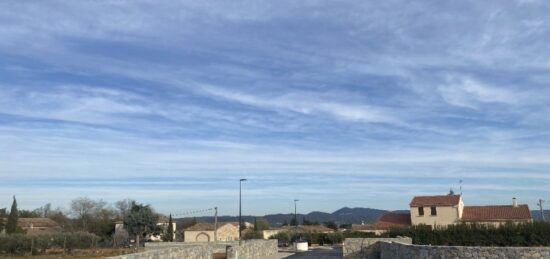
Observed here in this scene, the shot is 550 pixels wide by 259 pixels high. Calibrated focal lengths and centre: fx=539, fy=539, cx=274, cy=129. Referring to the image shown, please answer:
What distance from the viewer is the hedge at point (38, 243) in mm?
48000

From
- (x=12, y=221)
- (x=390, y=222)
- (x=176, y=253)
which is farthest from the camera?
(x=12, y=221)

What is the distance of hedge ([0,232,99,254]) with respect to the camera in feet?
157

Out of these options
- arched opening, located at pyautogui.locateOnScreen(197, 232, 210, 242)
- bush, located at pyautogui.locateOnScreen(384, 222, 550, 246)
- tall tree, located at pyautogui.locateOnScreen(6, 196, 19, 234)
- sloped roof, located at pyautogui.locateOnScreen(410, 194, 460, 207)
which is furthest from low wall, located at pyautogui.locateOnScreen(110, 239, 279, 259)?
tall tree, located at pyautogui.locateOnScreen(6, 196, 19, 234)

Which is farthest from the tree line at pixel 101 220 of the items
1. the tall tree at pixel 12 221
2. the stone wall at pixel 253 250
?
the stone wall at pixel 253 250

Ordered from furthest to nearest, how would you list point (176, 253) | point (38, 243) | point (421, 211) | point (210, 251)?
point (421, 211) → point (38, 243) → point (210, 251) → point (176, 253)

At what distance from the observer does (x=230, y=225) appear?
76.1 m

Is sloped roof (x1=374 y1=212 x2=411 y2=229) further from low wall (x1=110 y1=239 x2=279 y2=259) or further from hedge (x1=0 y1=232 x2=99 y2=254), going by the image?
hedge (x1=0 y1=232 x2=99 y2=254)

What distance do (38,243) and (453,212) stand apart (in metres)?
40.8

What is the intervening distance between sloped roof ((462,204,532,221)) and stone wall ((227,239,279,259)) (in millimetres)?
25393

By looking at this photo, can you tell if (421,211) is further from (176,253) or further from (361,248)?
(176,253)

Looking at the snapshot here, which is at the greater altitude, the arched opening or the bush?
the bush

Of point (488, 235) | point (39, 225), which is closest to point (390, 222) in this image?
point (488, 235)

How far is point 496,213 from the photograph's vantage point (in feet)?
186

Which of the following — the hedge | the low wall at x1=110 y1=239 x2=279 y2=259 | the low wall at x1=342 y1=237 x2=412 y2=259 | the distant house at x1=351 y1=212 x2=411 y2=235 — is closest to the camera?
the low wall at x1=110 y1=239 x2=279 y2=259
